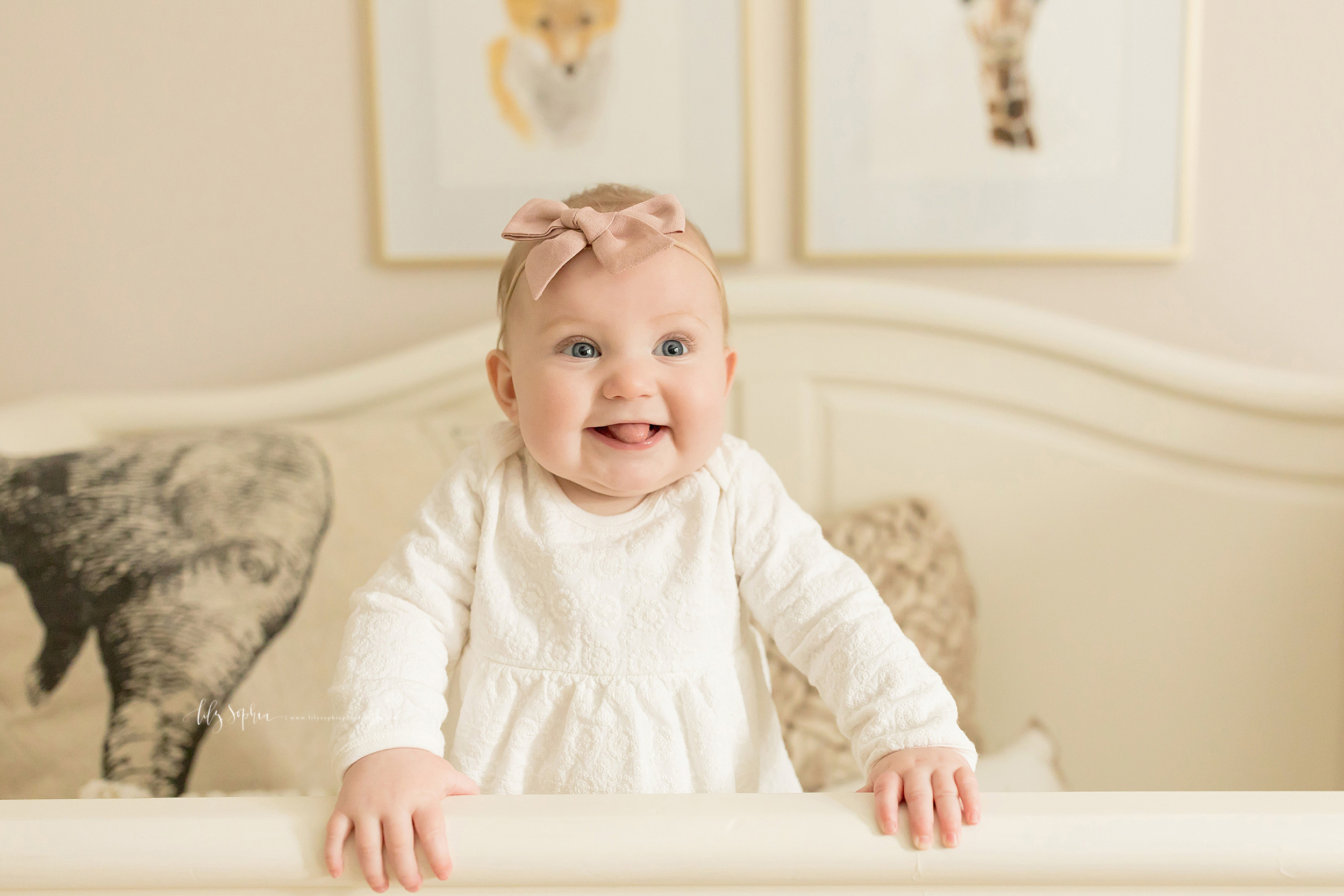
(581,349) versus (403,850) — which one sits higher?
(581,349)

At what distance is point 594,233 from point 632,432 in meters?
0.15

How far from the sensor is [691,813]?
21.0 inches

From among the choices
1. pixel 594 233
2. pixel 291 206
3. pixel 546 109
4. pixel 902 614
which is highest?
pixel 546 109

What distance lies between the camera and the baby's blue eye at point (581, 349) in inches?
28.6

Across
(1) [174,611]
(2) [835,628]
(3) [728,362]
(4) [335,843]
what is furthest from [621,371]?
(1) [174,611]

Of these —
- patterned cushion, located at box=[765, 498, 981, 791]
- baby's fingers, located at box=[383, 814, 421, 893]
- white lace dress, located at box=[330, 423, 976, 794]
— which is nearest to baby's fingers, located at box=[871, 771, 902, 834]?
white lace dress, located at box=[330, 423, 976, 794]

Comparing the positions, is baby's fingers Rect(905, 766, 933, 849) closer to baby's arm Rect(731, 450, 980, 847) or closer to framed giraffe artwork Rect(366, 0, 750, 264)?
baby's arm Rect(731, 450, 980, 847)

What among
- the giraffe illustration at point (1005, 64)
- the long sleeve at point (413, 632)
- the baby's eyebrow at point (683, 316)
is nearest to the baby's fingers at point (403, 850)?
the long sleeve at point (413, 632)

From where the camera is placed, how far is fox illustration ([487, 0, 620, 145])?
4.88ft

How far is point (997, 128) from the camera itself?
1.46m

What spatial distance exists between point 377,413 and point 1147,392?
1.11m

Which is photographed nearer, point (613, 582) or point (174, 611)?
point (613, 582)

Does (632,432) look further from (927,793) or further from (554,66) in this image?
(554,66)

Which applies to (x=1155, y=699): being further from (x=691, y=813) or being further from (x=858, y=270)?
(x=691, y=813)
